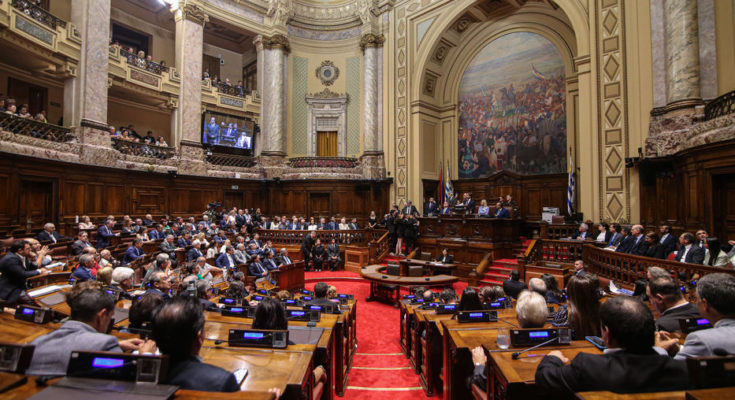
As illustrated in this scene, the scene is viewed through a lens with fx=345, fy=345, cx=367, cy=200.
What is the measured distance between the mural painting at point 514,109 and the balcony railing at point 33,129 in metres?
14.9

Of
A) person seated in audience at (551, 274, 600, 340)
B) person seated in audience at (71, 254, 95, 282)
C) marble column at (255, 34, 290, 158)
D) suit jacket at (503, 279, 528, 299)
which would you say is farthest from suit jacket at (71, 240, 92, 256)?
marble column at (255, 34, 290, 158)

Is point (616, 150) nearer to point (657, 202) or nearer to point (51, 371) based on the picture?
point (657, 202)

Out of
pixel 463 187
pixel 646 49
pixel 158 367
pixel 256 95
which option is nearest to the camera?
pixel 158 367

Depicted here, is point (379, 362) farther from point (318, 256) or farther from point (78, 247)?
point (318, 256)

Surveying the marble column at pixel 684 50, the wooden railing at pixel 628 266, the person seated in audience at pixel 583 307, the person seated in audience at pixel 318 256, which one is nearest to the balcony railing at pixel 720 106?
the marble column at pixel 684 50

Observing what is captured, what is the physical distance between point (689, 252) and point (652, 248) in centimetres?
75

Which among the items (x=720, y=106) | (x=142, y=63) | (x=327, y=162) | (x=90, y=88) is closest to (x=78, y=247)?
(x=90, y=88)

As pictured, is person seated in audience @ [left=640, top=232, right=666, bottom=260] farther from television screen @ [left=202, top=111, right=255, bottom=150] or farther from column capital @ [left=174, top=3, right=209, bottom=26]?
A: column capital @ [left=174, top=3, right=209, bottom=26]

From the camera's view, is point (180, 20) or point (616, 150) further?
point (180, 20)

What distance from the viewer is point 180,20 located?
48.1ft

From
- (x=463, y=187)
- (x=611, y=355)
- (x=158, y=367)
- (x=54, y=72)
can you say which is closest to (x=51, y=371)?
(x=158, y=367)

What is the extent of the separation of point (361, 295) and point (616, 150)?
830 cm

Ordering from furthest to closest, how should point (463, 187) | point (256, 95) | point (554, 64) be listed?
1. point (256, 95)
2. point (463, 187)
3. point (554, 64)

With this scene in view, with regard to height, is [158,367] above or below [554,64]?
below
